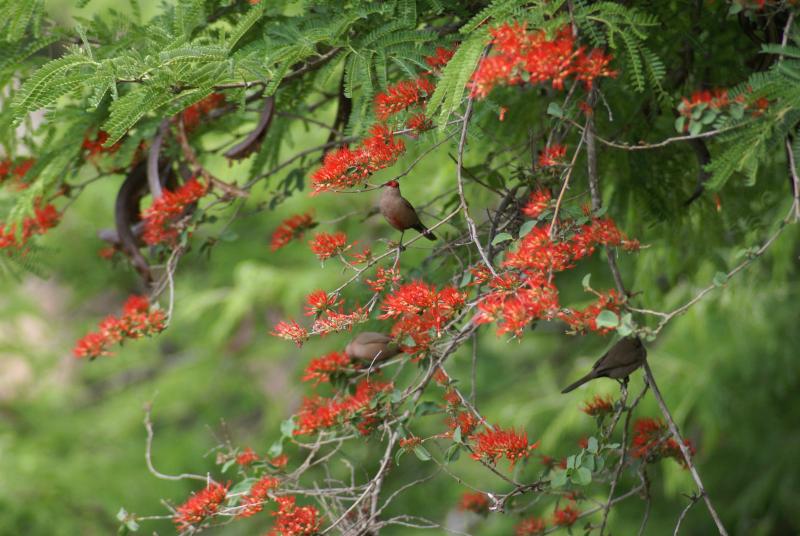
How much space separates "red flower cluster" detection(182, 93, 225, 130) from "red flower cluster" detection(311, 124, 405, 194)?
0.82 metres

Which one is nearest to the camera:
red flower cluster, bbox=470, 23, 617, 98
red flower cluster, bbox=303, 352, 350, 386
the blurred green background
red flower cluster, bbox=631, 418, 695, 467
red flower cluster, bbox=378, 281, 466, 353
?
red flower cluster, bbox=470, 23, 617, 98

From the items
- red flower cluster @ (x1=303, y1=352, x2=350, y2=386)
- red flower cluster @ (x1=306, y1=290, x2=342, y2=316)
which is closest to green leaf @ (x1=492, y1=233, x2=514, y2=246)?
red flower cluster @ (x1=306, y1=290, x2=342, y2=316)

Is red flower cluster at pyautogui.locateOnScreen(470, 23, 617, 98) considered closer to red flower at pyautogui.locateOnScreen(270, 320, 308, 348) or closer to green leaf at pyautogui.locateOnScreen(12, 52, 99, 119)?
red flower at pyautogui.locateOnScreen(270, 320, 308, 348)

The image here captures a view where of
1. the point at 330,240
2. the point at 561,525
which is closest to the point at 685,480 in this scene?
the point at 561,525

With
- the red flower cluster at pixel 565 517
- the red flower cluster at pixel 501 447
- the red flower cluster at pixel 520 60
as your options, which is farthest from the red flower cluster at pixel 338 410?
the red flower cluster at pixel 520 60

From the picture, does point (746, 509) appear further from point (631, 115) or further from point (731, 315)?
point (631, 115)

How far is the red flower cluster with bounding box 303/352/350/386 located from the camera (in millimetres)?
2453

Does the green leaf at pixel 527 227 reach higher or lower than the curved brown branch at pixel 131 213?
lower

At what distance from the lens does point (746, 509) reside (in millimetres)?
5965

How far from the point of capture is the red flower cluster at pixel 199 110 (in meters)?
2.74

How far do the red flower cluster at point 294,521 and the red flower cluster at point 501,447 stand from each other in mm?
400

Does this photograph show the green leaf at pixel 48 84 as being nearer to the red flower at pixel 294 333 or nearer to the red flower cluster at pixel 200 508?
the red flower at pixel 294 333

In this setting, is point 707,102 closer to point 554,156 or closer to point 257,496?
point 554,156

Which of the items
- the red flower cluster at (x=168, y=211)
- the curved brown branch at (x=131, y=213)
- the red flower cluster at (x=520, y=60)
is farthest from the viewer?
the curved brown branch at (x=131, y=213)
